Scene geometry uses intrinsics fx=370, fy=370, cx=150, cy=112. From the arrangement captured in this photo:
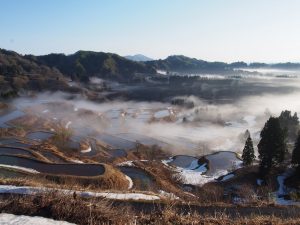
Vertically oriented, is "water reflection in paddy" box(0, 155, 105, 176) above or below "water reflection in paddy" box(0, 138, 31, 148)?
above

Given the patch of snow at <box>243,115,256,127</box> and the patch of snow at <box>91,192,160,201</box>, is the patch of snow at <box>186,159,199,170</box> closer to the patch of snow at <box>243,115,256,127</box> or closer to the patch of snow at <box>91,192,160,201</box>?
the patch of snow at <box>91,192,160,201</box>

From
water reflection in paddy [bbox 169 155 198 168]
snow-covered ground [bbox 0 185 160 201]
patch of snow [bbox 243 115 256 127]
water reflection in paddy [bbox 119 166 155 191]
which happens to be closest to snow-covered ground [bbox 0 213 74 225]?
snow-covered ground [bbox 0 185 160 201]

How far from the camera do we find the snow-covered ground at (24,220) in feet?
23.4

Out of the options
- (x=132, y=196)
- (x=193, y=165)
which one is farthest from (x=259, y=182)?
(x=132, y=196)

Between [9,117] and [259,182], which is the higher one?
[259,182]

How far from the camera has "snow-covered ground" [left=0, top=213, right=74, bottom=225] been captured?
714 cm

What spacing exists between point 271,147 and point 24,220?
4624 centimetres

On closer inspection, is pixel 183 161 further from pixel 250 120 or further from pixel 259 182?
pixel 250 120

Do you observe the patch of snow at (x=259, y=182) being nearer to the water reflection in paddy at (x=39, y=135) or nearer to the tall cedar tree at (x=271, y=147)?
the tall cedar tree at (x=271, y=147)

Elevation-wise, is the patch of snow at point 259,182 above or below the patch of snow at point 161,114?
above

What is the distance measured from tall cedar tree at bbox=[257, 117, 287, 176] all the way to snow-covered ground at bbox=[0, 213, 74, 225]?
4566 centimetres

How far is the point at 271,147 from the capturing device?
49500mm

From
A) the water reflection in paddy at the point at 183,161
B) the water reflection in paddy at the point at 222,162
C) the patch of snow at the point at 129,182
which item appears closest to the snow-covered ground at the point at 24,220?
the patch of snow at the point at 129,182

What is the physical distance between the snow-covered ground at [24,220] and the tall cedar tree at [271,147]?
150 feet
